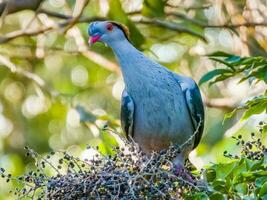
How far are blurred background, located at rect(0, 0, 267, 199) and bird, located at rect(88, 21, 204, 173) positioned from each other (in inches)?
16.0

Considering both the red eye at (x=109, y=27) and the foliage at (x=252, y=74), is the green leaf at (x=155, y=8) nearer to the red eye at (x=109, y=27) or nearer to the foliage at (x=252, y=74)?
the red eye at (x=109, y=27)

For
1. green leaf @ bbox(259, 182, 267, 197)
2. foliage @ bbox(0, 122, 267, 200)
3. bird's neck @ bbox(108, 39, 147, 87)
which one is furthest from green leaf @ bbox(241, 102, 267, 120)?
bird's neck @ bbox(108, 39, 147, 87)

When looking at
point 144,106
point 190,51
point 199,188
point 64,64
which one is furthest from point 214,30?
point 199,188

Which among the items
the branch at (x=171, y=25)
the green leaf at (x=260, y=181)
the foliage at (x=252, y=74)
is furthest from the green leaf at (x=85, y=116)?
the green leaf at (x=260, y=181)

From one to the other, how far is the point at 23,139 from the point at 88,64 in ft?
2.74

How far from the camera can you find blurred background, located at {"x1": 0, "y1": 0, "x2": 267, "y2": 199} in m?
5.40

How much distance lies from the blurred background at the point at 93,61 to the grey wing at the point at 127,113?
44cm

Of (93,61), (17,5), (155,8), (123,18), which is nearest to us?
(17,5)

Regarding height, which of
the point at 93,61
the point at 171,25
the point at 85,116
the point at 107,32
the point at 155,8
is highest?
the point at 107,32

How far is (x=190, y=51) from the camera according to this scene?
6461 mm

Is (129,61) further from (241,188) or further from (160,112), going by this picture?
(241,188)

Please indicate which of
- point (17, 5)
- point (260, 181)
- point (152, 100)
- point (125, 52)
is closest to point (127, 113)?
point (152, 100)

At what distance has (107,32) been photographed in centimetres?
409

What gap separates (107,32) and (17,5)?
114 cm
